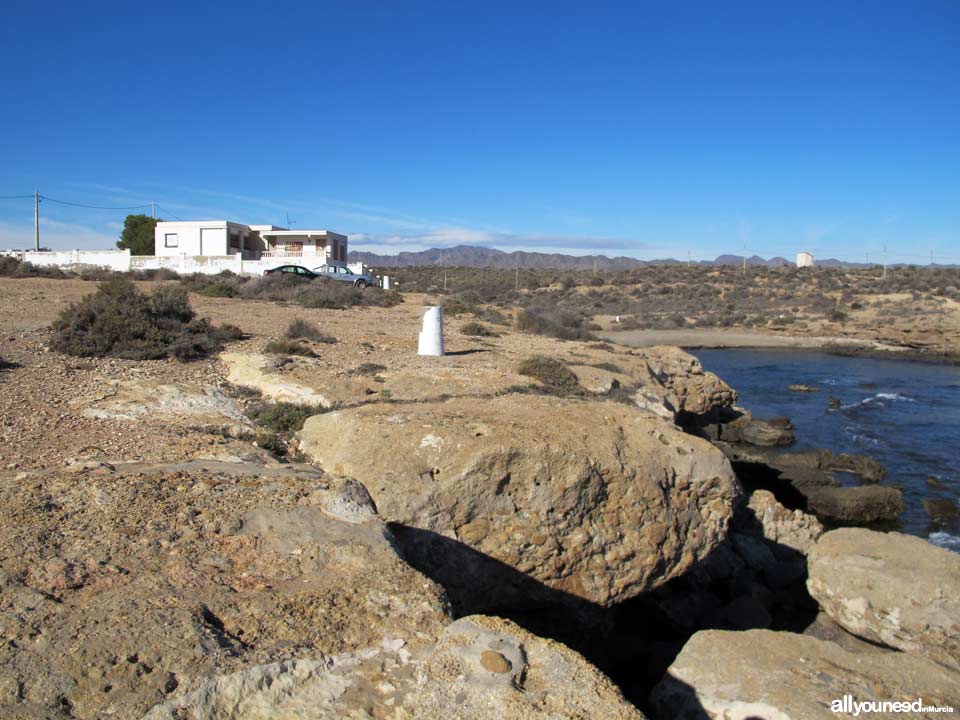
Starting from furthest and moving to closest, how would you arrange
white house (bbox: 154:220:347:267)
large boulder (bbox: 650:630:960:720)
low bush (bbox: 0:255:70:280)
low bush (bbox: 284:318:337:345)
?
white house (bbox: 154:220:347:267) < low bush (bbox: 0:255:70:280) < low bush (bbox: 284:318:337:345) < large boulder (bbox: 650:630:960:720)

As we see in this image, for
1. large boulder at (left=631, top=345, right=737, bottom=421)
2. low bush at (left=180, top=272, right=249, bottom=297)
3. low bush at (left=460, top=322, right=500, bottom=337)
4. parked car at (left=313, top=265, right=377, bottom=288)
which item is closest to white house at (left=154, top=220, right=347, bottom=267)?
parked car at (left=313, top=265, right=377, bottom=288)

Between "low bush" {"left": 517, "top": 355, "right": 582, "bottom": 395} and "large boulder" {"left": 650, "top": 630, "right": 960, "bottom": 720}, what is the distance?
5.32 metres

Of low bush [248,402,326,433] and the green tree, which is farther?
the green tree

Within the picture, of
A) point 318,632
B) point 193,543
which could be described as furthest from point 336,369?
point 318,632

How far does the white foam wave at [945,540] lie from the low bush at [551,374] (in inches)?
241

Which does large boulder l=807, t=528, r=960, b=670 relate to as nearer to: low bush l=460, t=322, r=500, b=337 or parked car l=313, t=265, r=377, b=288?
low bush l=460, t=322, r=500, b=337

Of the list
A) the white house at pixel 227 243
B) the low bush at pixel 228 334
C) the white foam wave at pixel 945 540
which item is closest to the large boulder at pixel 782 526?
the white foam wave at pixel 945 540

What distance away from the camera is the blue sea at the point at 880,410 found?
14336 millimetres

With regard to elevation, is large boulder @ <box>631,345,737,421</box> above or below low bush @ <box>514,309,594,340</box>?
below

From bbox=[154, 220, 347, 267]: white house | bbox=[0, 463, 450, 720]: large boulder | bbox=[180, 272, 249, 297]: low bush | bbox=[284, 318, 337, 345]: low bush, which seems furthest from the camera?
bbox=[154, 220, 347, 267]: white house

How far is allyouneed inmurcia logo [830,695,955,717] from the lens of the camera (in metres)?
4.54

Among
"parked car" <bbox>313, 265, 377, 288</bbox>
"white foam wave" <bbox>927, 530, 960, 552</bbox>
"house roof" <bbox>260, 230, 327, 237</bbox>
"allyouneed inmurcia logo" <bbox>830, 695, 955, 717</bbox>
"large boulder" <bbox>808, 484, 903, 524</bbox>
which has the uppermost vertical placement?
"house roof" <bbox>260, 230, 327, 237</bbox>

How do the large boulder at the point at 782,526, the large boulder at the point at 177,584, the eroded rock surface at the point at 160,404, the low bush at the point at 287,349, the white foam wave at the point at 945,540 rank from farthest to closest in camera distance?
the low bush at the point at 287,349
the white foam wave at the point at 945,540
the large boulder at the point at 782,526
the eroded rock surface at the point at 160,404
the large boulder at the point at 177,584

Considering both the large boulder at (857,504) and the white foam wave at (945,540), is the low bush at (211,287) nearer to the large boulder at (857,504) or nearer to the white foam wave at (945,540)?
the large boulder at (857,504)
